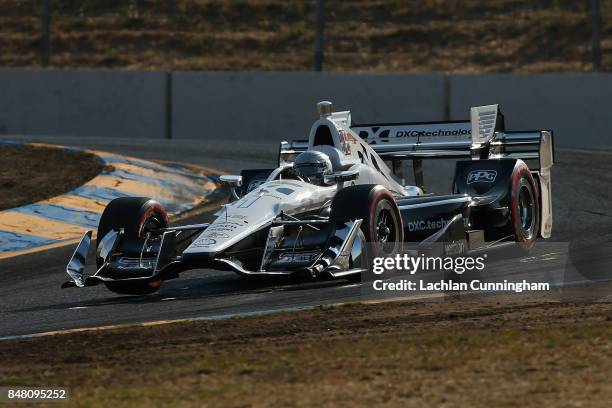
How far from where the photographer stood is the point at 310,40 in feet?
97.9

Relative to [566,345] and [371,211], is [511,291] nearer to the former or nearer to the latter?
[371,211]

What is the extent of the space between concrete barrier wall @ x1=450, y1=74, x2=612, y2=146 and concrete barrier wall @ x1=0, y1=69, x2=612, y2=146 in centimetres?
2

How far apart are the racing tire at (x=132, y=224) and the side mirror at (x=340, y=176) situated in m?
1.34

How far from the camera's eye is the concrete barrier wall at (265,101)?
64.9 feet

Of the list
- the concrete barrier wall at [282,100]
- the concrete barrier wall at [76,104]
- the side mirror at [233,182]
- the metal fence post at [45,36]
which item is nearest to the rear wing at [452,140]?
the side mirror at [233,182]

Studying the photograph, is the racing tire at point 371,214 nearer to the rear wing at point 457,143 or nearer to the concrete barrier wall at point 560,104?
the rear wing at point 457,143

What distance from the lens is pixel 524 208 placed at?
37.8 feet

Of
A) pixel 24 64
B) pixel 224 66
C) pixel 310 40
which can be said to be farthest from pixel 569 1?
pixel 24 64

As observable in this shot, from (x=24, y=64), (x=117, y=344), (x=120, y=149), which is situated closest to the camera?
(x=117, y=344)

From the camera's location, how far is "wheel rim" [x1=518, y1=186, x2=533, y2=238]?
11.5 m

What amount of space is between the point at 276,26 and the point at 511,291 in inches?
869

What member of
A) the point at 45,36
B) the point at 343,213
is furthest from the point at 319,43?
the point at 343,213

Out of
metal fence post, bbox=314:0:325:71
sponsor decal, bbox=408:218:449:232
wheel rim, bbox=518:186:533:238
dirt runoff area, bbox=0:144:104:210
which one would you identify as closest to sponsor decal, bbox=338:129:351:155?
sponsor decal, bbox=408:218:449:232

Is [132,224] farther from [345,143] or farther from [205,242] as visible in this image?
[345,143]
